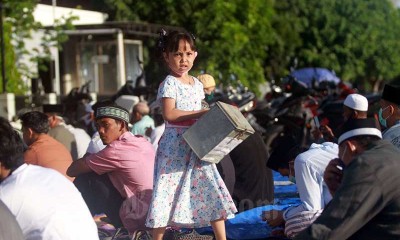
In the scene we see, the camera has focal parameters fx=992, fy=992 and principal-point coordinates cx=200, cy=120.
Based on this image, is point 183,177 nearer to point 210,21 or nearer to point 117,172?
point 117,172

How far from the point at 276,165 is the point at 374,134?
3566 mm

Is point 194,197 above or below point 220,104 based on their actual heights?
below

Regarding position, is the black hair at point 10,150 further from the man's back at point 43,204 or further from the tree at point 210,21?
the tree at point 210,21

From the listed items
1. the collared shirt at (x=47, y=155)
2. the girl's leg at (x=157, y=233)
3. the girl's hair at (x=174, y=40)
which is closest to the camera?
the girl's hair at (x=174, y=40)

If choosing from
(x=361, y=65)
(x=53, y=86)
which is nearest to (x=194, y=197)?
(x=53, y=86)

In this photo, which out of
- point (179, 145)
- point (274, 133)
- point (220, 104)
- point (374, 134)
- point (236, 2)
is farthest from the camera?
point (236, 2)

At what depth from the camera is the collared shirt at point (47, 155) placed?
7934 millimetres

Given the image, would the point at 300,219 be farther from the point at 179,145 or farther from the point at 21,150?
the point at 21,150

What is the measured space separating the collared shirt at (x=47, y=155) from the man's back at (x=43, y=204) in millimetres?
3564

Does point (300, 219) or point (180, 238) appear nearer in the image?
point (300, 219)

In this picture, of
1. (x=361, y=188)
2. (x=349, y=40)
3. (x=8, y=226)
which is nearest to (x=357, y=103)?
(x=361, y=188)

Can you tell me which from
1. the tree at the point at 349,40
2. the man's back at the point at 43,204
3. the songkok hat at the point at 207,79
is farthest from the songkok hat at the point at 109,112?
the tree at the point at 349,40

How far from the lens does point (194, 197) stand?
22.3 feet

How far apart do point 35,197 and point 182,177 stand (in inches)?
105
